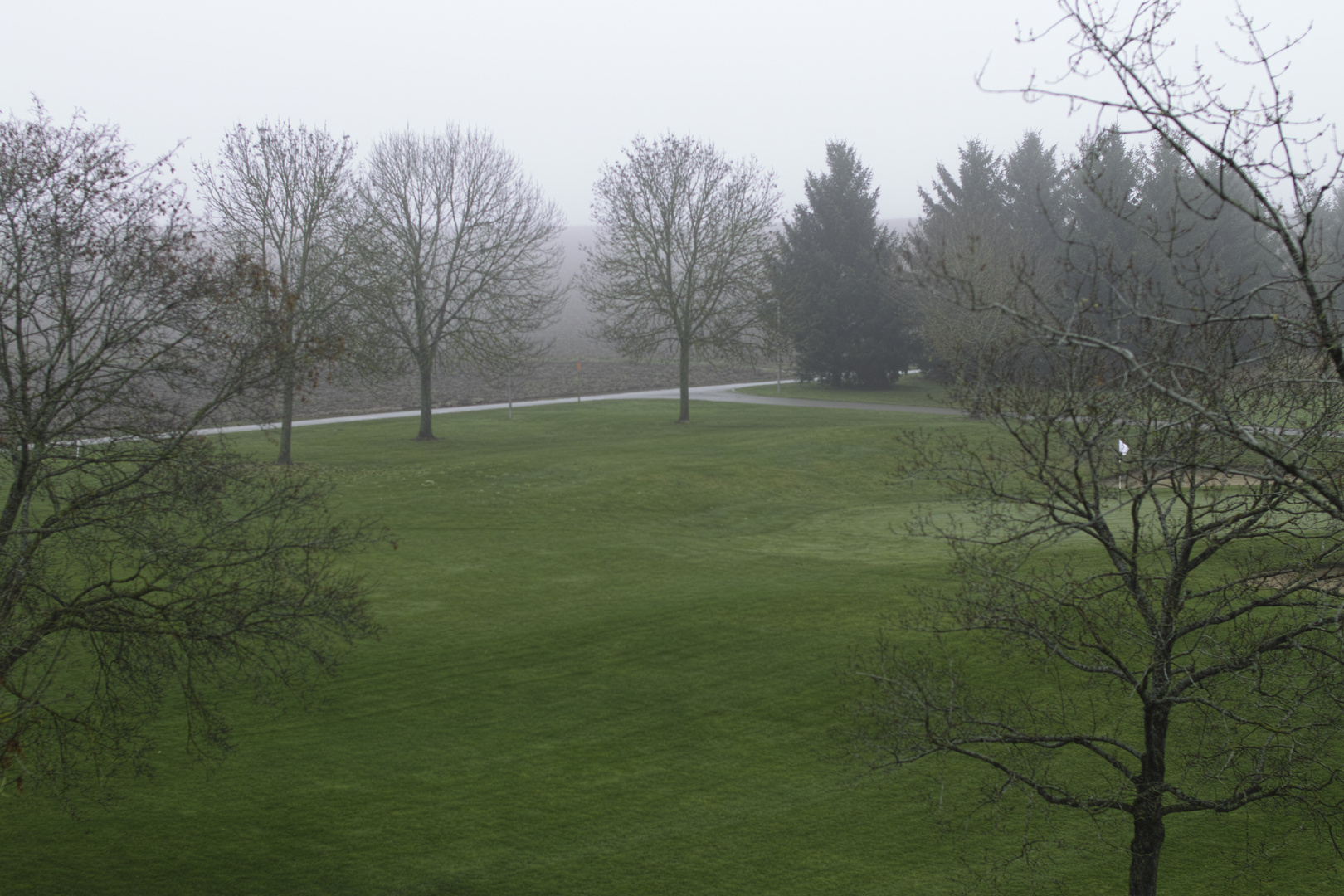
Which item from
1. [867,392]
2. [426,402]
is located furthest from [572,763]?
[867,392]

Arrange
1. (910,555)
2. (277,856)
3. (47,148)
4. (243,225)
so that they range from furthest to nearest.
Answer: (243,225), (910,555), (47,148), (277,856)

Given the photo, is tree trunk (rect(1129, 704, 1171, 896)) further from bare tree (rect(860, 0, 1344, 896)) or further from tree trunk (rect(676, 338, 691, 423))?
tree trunk (rect(676, 338, 691, 423))

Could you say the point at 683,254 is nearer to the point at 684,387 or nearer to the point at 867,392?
the point at 684,387

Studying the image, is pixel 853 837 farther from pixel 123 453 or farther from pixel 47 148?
pixel 47 148

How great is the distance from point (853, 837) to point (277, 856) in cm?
470

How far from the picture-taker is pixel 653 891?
7926 mm

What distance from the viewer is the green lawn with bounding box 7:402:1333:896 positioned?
820 cm

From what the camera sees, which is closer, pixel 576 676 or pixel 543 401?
pixel 576 676

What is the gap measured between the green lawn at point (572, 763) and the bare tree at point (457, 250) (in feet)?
44.7

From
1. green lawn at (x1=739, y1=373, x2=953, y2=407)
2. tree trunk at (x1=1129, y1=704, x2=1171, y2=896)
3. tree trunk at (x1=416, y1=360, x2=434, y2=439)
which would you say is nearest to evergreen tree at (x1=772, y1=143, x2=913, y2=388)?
green lawn at (x1=739, y1=373, x2=953, y2=407)

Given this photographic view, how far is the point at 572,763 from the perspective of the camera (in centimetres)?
980

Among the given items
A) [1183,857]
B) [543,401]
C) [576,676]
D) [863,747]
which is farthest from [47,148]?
[543,401]

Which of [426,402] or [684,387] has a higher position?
[684,387]

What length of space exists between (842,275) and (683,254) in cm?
1301
